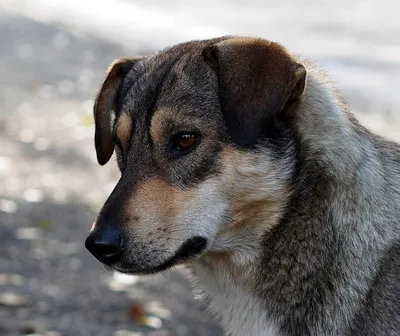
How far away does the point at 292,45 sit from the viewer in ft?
43.6

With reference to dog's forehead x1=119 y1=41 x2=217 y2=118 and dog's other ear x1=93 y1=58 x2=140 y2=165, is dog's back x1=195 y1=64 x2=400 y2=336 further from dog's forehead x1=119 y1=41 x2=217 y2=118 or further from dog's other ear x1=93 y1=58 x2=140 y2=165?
dog's other ear x1=93 y1=58 x2=140 y2=165

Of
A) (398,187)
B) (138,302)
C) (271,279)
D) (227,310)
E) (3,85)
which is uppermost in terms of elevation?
(398,187)

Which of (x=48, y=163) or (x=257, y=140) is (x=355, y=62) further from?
(x=257, y=140)

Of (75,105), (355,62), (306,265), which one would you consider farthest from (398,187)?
(355,62)

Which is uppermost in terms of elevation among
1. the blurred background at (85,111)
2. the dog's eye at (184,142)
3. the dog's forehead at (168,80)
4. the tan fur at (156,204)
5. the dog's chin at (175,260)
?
the dog's forehead at (168,80)

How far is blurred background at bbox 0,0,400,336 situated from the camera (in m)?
6.84

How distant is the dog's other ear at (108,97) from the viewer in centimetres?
519

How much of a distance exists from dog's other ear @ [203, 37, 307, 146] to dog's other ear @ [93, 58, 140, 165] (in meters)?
0.83

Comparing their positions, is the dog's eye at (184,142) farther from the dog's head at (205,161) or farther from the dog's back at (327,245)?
the dog's back at (327,245)

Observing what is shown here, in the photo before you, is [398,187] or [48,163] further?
[48,163]

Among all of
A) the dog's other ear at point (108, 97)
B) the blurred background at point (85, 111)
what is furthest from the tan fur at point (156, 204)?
the blurred background at point (85, 111)

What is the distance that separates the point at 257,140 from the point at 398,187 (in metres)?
0.75

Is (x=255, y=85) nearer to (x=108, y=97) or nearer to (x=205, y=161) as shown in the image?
(x=205, y=161)

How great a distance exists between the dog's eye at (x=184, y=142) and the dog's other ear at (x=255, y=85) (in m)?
0.17
